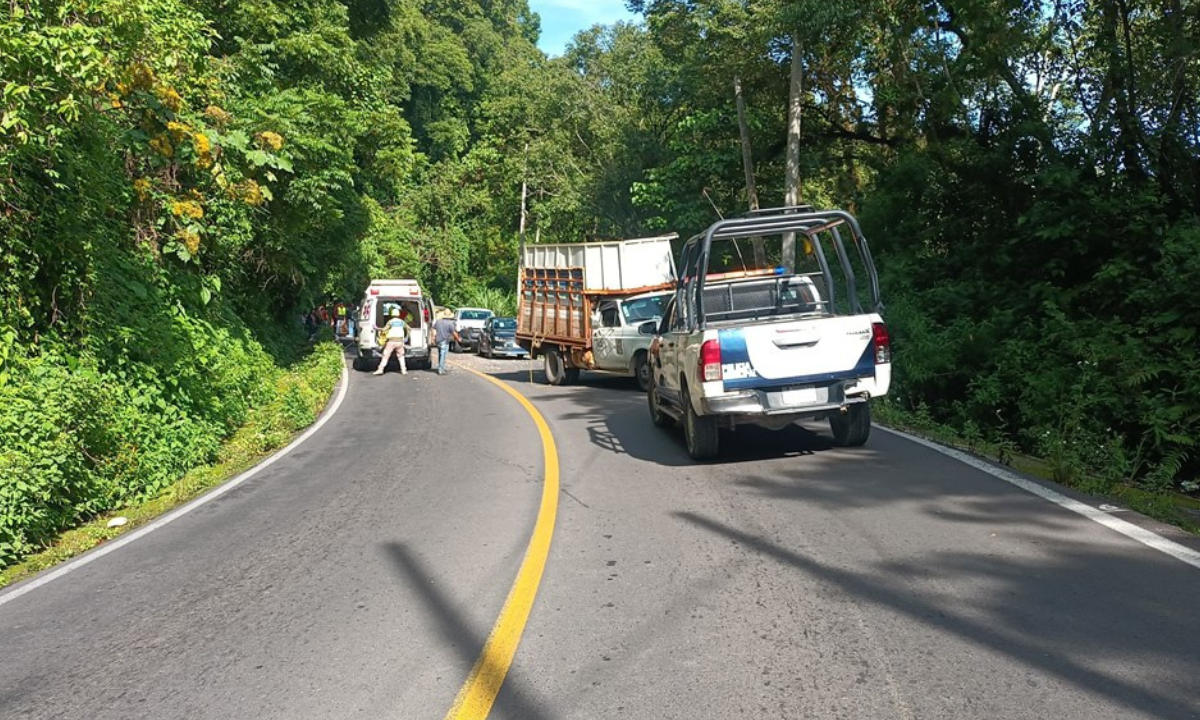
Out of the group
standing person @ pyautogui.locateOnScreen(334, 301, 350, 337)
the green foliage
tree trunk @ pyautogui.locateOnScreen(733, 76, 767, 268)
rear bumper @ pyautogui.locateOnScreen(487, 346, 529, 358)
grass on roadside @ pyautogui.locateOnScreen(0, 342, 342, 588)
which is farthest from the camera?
the green foliage

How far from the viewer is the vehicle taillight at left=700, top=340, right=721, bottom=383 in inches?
353

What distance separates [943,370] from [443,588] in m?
10.4

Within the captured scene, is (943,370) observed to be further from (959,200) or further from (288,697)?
(288,697)

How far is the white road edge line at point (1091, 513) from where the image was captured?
5.90 meters

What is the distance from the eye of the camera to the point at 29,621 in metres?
5.68

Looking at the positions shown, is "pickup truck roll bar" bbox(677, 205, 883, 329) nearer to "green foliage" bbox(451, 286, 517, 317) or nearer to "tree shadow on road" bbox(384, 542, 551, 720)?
"tree shadow on road" bbox(384, 542, 551, 720)

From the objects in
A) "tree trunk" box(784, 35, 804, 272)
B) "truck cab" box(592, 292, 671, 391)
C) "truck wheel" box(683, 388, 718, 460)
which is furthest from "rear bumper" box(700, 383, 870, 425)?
"tree trunk" box(784, 35, 804, 272)

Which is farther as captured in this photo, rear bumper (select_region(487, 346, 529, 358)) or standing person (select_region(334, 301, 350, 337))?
standing person (select_region(334, 301, 350, 337))

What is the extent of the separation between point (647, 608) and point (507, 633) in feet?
2.68

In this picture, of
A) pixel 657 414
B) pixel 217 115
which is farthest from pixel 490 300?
pixel 657 414

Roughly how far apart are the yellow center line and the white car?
101 ft

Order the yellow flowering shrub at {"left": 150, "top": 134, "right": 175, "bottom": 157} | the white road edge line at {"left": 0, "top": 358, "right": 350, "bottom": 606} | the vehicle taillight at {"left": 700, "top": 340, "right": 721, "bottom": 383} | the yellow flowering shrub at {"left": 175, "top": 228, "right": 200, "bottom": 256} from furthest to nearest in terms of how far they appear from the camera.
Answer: the yellow flowering shrub at {"left": 175, "top": 228, "right": 200, "bottom": 256}, the yellow flowering shrub at {"left": 150, "top": 134, "right": 175, "bottom": 157}, the vehicle taillight at {"left": 700, "top": 340, "right": 721, "bottom": 383}, the white road edge line at {"left": 0, "top": 358, "right": 350, "bottom": 606}

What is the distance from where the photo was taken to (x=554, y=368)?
2127 centimetres

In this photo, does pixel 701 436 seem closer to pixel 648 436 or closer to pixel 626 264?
pixel 648 436
